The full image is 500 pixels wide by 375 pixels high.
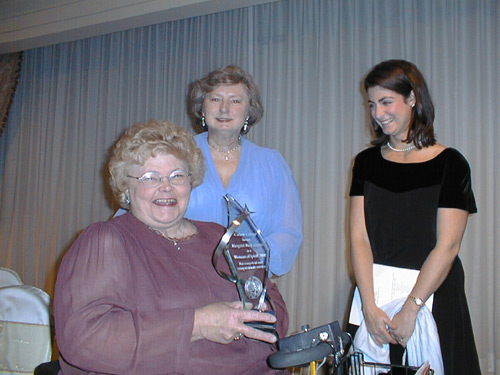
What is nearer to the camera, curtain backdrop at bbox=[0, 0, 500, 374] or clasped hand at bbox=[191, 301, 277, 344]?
clasped hand at bbox=[191, 301, 277, 344]

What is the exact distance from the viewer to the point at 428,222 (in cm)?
180

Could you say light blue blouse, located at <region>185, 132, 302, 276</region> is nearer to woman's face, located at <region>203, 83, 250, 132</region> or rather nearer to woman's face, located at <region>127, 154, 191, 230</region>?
woman's face, located at <region>203, 83, 250, 132</region>

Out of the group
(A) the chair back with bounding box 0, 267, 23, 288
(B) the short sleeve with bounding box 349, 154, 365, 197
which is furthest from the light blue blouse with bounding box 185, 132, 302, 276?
(A) the chair back with bounding box 0, 267, 23, 288

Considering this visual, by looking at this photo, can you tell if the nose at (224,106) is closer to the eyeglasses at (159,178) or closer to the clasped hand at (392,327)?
the eyeglasses at (159,178)

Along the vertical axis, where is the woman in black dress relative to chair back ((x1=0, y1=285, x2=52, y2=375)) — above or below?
above

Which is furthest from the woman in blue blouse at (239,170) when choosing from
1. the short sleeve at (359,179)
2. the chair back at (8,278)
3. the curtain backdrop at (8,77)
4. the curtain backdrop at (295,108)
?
the curtain backdrop at (8,77)

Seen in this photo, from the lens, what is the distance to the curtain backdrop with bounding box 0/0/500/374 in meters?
3.32

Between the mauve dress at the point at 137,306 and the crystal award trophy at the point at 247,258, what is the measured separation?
0.44ft

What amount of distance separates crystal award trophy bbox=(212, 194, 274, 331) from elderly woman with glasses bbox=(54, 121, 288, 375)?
0.05 m

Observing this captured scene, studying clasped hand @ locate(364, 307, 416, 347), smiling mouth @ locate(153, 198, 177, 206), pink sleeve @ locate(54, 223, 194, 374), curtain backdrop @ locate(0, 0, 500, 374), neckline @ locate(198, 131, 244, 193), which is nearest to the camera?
pink sleeve @ locate(54, 223, 194, 374)

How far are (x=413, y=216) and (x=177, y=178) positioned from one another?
3.13 feet

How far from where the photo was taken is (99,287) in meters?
1.19

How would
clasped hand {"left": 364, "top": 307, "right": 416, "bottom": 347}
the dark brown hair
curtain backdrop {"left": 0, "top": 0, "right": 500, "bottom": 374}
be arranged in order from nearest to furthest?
clasped hand {"left": 364, "top": 307, "right": 416, "bottom": 347}, the dark brown hair, curtain backdrop {"left": 0, "top": 0, "right": 500, "bottom": 374}

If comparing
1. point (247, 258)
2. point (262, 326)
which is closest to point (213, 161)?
point (247, 258)
